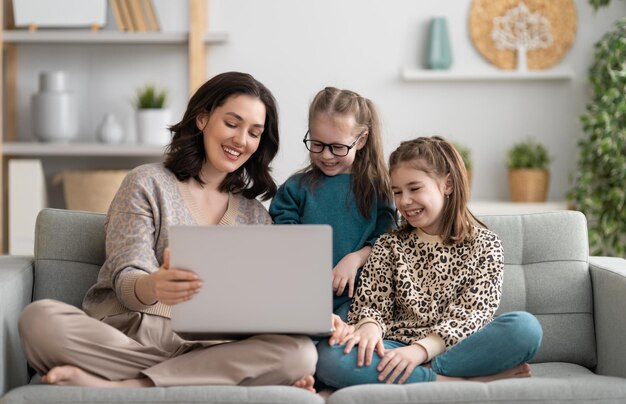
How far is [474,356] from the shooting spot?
1966 millimetres

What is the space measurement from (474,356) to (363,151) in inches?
26.2

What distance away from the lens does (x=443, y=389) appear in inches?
70.7

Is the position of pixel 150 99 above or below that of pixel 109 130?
above

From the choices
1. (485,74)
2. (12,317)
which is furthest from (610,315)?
(485,74)

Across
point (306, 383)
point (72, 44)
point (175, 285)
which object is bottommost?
point (306, 383)

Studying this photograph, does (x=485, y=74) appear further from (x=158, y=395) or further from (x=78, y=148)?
(x=158, y=395)

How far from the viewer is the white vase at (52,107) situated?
4.09 m

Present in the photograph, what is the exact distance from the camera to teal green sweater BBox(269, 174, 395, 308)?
7.64ft

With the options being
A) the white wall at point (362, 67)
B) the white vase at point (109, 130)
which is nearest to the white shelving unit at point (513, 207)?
the white wall at point (362, 67)

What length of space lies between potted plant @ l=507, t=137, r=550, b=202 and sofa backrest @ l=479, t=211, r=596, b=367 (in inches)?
70.8

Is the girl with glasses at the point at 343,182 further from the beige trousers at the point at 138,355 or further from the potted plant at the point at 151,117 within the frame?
the potted plant at the point at 151,117

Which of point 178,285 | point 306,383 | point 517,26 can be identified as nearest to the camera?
point 178,285

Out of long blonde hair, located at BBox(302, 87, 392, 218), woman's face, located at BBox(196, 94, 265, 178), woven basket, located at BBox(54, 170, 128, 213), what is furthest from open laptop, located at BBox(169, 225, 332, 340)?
woven basket, located at BBox(54, 170, 128, 213)

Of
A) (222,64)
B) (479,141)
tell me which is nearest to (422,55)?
(479,141)
